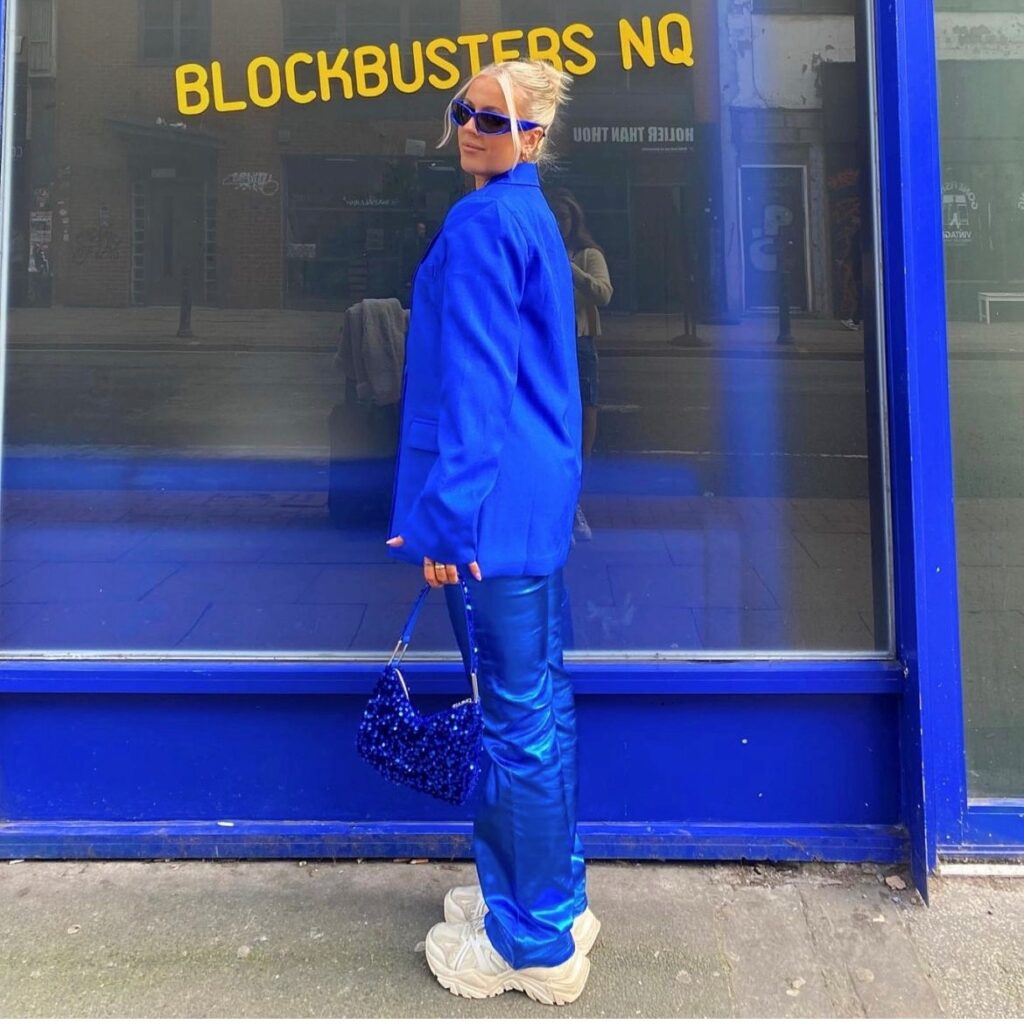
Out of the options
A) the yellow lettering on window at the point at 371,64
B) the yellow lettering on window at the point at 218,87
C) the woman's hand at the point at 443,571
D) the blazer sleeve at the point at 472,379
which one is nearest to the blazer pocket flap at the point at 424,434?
the blazer sleeve at the point at 472,379

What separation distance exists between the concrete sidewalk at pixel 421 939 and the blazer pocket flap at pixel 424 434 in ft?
4.06

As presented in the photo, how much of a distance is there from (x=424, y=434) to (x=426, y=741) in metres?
0.63

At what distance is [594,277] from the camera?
3246mm

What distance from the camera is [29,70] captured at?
3172 millimetres

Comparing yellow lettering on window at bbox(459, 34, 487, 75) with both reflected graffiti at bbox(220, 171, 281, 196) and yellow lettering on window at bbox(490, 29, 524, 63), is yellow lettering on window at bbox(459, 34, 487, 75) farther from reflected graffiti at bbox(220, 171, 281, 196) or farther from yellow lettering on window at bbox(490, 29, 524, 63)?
reflected graffiti at bbox(220, 171, 281, 196)

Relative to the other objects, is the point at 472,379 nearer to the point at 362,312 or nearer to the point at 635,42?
the point at 362,312

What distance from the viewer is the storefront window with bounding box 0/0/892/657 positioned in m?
3.19

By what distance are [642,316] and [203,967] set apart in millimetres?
2093

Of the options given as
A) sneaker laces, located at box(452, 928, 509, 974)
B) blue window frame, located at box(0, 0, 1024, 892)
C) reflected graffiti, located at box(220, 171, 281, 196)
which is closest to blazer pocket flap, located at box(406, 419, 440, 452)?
blue window frame, located at box(0, 0, 1024, 892)

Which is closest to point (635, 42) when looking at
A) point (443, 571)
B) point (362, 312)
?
point (362, 312)

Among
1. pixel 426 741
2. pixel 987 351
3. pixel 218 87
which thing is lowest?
pixel 426 741

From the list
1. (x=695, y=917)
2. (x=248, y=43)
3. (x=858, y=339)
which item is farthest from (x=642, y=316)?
(x=695, y=917)

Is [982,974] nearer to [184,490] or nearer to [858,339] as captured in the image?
[858,339]

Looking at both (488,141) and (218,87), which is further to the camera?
(218,87)
